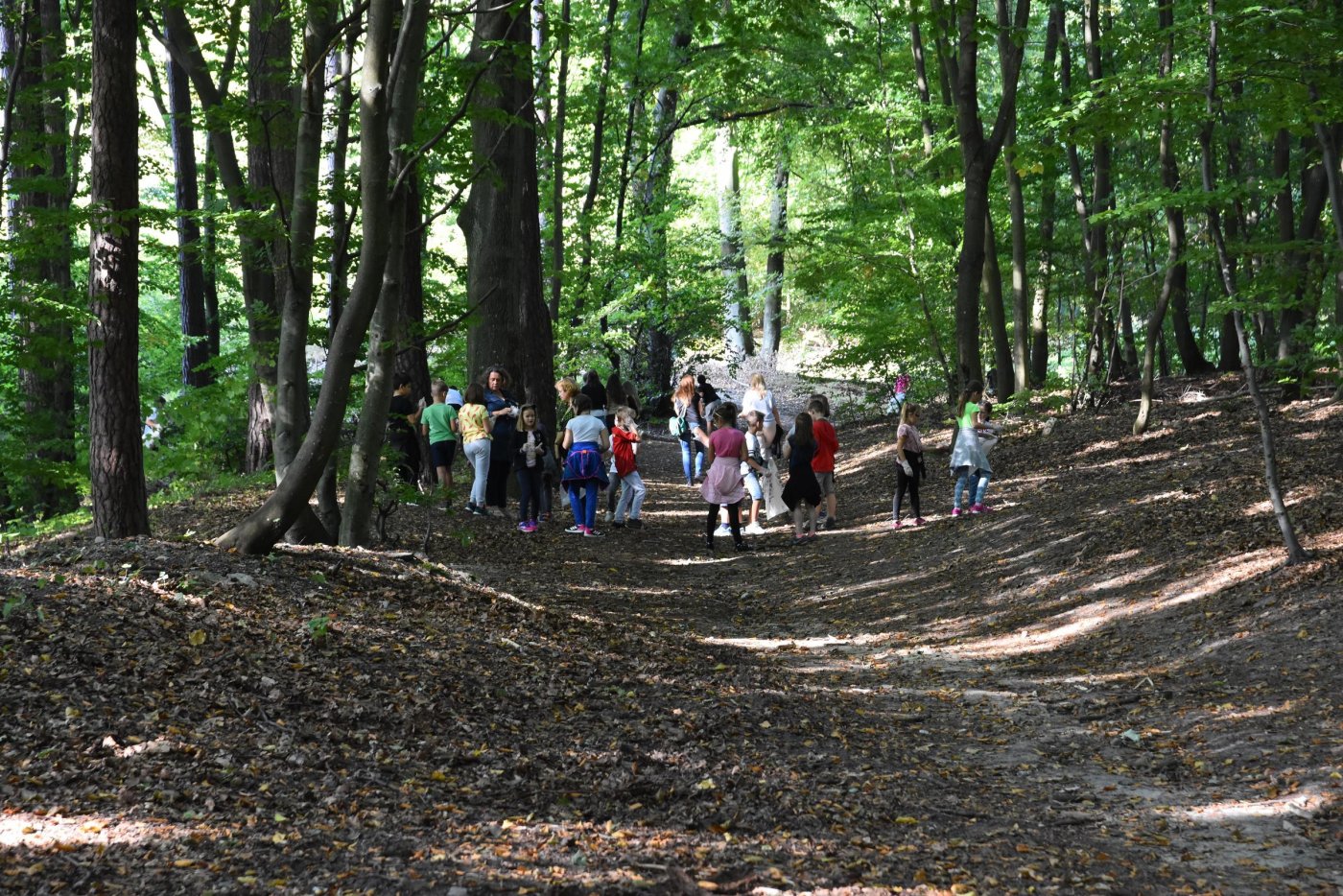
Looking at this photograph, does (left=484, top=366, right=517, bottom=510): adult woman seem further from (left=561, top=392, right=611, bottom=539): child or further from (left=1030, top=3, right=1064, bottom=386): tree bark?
(left=1030, top=3, right=1064, bottom=386): tree bark

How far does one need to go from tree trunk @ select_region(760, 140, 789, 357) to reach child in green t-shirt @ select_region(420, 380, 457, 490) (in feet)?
40.9

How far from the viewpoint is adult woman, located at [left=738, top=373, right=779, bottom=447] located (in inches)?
618

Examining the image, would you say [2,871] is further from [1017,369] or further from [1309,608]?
[1017,369]

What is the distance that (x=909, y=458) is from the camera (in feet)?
45.1

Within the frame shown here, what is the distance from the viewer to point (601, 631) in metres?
8.41

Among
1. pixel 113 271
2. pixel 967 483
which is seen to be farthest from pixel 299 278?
pixel 967 483

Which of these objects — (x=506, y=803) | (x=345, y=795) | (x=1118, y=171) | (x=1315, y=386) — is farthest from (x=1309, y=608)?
(x=1118, y=171)

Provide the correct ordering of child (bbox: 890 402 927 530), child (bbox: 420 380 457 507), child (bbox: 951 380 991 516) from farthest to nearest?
1. child (bbox: 420 380 457 507)
2. child (bbox: 951 380 991 516)
3. child (bbox: 890 402 927 530)

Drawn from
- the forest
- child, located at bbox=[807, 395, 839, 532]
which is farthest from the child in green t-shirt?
child, located at bbox=[807, 395, 839, 532]

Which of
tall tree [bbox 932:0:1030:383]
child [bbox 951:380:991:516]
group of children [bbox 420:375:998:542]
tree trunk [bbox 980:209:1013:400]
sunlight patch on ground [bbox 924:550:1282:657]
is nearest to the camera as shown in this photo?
sunlight patch on ground [bbox 924:550:1282:657]

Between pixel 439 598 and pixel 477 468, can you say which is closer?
pixel 439 598

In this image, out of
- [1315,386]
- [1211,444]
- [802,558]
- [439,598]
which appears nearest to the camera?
[439,598]

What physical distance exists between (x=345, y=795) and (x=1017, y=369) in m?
17.7

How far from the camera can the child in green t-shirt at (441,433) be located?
14719 millimetres
